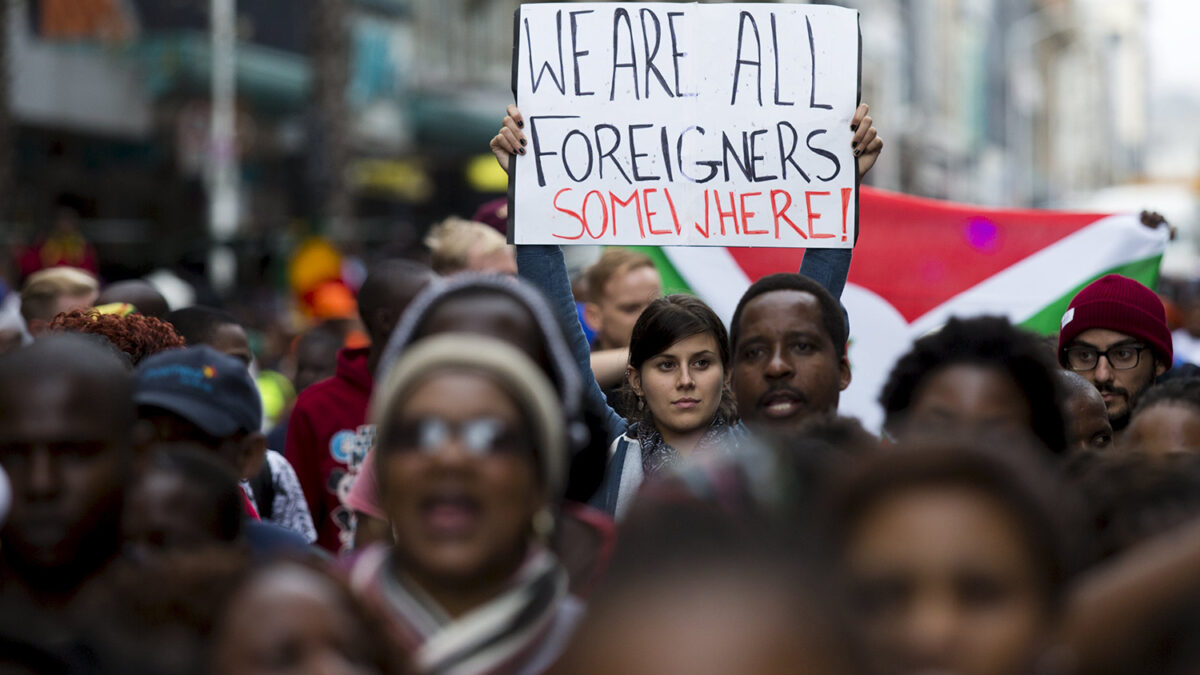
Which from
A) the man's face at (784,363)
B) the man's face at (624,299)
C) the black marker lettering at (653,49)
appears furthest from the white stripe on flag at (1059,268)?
the man's face at (784,363)

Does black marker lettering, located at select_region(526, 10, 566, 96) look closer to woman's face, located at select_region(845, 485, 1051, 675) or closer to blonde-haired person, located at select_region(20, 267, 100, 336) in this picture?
blonde-haired person, located at select_region(20, 267, 100, 336)

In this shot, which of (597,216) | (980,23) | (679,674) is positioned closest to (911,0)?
(980,23)

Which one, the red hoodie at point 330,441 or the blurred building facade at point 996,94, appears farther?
the blurred building facade at point 996,94

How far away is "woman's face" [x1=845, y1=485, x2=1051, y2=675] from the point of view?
2119 mm

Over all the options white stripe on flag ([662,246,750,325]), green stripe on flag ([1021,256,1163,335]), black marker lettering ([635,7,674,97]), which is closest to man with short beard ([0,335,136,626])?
black marker lettering ([635,7,674,97])

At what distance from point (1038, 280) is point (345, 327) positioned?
3.78 m

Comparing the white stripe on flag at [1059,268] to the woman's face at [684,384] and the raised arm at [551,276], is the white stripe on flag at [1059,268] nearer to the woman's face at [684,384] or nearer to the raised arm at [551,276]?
the raised arm at [551,276]

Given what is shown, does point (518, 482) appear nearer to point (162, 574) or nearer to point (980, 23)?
point (162, 574)

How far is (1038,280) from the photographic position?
7.23 meters

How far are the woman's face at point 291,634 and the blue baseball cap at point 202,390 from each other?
124 cm

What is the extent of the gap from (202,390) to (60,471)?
0.77 meters

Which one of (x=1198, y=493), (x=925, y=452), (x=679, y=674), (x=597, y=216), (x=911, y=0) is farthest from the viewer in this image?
(x=911, y=0)

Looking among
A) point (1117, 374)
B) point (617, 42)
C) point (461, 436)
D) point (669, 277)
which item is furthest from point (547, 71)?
point (461, 436)

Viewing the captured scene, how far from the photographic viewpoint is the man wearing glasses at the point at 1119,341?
517 centimetres
